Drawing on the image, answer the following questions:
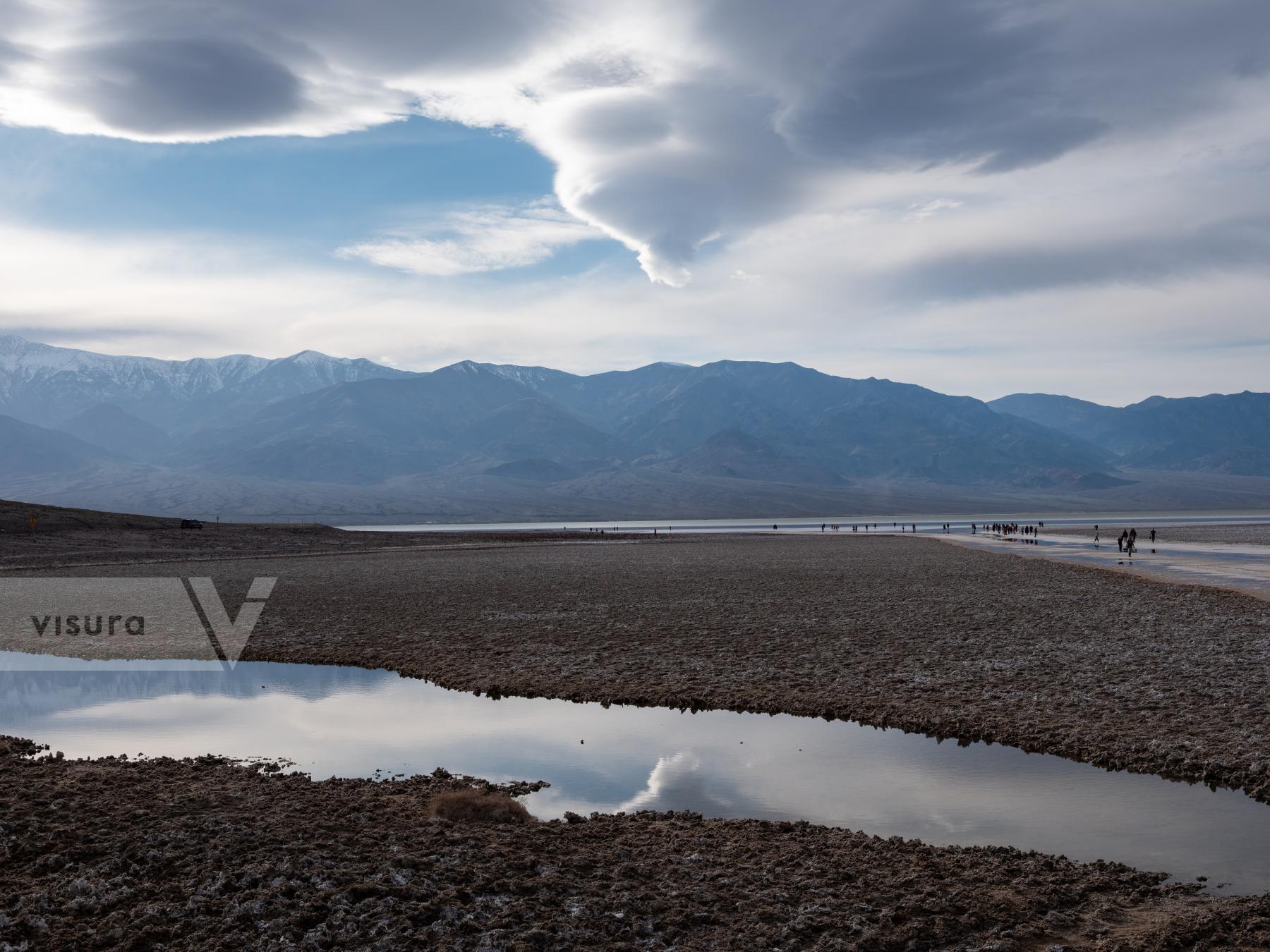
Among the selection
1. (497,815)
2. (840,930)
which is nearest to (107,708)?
(497,815)

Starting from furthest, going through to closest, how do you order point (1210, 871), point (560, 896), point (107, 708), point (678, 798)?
point (107, 708), point (678, 798), point (1210, 871), point (560, 896)

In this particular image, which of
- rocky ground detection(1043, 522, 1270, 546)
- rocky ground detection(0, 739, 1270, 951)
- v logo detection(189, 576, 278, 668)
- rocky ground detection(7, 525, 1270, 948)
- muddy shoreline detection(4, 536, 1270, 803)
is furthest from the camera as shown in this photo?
rocky ground detection(1043, 522, 1270, 546)

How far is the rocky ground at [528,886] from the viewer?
729 cm

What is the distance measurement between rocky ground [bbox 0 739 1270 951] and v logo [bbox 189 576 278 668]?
13.1 metres

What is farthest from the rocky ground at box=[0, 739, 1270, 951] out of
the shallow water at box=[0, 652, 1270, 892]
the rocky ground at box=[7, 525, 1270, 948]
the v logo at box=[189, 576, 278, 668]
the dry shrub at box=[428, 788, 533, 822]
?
the v logo at box=[189, 576, 278, 668]

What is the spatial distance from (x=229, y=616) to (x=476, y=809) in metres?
22.3

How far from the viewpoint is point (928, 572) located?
139 feet

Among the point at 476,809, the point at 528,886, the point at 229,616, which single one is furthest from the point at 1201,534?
the point at 528,886

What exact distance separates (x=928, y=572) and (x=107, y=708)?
33.9 meters

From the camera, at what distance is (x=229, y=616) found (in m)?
29.6

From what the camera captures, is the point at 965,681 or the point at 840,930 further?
the point at 965,681

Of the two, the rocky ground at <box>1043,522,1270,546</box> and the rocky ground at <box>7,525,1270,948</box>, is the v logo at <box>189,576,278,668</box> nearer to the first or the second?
the rocky ground at <box>7,525,1270,948</box>

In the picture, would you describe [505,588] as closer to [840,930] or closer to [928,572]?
[928,572]

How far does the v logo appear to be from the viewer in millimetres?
23734
